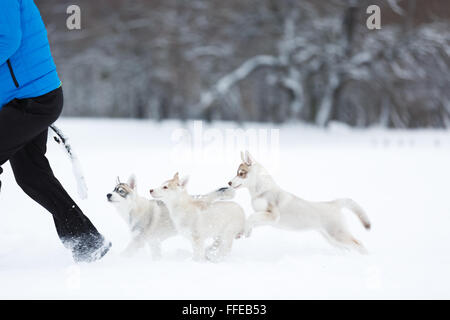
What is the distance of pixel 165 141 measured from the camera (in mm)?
13633

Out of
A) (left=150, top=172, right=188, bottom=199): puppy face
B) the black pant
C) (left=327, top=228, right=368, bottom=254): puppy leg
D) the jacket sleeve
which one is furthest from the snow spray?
(left=327, top=228, right=368, bottom=254): puppy leg

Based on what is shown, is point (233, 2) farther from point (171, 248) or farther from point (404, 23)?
point (171, 248)

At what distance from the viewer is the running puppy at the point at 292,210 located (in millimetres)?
4133

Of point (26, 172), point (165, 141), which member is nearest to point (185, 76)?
point (165, 141)

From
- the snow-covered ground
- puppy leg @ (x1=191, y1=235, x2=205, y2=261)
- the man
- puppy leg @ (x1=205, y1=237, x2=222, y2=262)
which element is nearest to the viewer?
the snow-covered ground

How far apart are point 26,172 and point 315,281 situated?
7.16 ft

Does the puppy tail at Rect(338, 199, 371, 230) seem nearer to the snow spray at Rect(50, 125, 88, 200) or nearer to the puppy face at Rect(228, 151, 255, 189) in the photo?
the puppy face at Rect(228, 151, 255, 189)

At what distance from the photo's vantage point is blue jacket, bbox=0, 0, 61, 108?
323cm

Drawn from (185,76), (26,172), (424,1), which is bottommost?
(185,76)

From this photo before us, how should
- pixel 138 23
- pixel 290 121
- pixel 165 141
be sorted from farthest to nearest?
pixel 138 23
pixel 290 121
pixel 165 141

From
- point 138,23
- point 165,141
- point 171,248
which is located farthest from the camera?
point 138,23

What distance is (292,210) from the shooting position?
4.14m

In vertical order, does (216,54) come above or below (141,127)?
above

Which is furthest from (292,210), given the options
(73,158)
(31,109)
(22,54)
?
(22,54)
